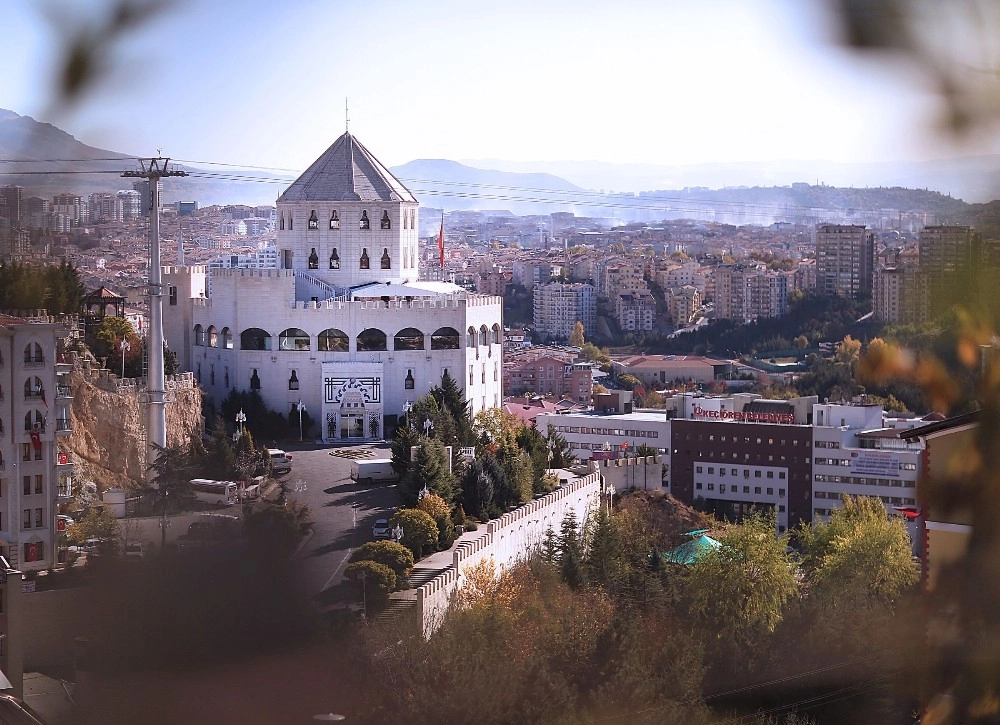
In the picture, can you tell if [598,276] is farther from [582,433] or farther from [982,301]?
[982,301]

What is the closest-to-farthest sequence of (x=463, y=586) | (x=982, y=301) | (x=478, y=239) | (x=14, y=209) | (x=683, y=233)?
(x=982, y=301)
(x=14, y=209)
(x=463, y=586)
(x=683, y=233)
(x=478, y=239)

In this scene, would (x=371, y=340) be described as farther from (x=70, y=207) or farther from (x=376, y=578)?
(x=70, y=207)

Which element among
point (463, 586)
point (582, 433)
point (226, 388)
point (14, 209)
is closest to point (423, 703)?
point (14, 209)

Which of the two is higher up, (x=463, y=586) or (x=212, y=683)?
(x=212, y=683)

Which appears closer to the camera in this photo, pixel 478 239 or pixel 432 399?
pixel 432 399

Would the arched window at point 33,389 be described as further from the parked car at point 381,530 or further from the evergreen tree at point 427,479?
the evergreen tree at point 427,479

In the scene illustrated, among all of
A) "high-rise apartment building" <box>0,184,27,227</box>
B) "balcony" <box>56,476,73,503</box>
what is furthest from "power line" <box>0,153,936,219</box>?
"balcony" <box>56,476,73,503</box>
